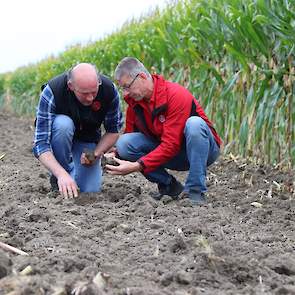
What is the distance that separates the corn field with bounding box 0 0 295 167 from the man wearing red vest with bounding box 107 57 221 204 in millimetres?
805

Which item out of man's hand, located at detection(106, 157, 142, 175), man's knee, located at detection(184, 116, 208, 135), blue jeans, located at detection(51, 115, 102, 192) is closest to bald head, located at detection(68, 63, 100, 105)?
blue jeans, located at detection(51, 115, 102, 192)

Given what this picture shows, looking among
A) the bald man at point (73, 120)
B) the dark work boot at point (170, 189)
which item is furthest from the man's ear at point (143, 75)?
the dark work boot at point (170, 189)

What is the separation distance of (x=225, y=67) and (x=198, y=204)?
7.30ft

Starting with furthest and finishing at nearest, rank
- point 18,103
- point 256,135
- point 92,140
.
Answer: point 18,103, point 256,135, point 92,140

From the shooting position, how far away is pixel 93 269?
2.10 metres

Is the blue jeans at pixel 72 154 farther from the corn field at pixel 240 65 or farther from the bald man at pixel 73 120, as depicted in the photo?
the corn field at pixel 240 65

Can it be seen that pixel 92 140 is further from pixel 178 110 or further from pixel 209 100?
pixel 209 100

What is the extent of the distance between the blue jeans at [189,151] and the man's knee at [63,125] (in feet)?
1.06

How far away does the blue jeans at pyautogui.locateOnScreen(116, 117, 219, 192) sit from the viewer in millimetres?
3465

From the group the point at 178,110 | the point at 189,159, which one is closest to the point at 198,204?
the point at 189,159

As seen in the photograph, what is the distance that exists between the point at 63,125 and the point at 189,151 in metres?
0.68

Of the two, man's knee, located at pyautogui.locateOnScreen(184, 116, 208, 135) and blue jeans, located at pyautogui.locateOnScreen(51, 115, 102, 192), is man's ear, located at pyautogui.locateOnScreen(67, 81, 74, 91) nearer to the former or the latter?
blue jeans, located at pyautogui.locateOnScreen(51, 115, 102, 192)

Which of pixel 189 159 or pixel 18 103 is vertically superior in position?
pixel 189 159

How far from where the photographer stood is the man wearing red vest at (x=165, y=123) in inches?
132
